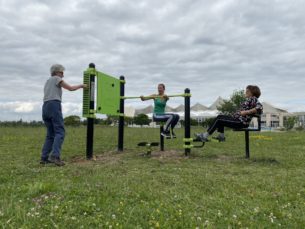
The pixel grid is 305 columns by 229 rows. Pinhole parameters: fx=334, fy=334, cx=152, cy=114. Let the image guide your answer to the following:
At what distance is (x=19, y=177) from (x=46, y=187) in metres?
1.19

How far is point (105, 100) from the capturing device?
8.55 m

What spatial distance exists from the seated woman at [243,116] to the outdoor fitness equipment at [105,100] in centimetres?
86

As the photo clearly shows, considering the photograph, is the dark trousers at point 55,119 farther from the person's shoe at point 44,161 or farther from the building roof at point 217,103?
the building roof at point 217,103

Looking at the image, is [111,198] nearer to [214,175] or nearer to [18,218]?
[18,218]

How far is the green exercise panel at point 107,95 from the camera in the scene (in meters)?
8.20

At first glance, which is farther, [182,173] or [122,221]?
[182,173]

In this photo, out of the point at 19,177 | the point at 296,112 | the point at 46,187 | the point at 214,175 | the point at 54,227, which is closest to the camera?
the point at 54,227

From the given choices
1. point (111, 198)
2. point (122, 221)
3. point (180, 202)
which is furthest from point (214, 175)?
point (122, 221)

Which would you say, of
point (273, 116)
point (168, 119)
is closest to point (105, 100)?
point (168, 119)

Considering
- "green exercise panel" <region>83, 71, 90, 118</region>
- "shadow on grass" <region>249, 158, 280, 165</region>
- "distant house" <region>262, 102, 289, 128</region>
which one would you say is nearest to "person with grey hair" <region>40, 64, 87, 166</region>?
"green exercise panel" <region>83, 71, 90, 118</region>

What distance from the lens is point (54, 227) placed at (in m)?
3.04

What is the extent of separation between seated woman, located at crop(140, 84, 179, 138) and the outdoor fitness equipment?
15.4 inches

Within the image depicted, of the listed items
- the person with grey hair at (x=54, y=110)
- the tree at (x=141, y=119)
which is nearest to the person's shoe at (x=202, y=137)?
the person with grey hair at (x=54, y=110)

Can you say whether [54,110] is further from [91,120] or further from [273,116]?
[273,116]
